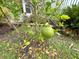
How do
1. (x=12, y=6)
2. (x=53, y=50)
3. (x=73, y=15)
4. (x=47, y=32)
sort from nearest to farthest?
(x=47, y=32), (x=12, y=6), (x=53, y=50), (x=73, y=15)

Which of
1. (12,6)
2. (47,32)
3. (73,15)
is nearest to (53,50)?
(73,15)

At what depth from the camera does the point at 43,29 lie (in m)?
0.94

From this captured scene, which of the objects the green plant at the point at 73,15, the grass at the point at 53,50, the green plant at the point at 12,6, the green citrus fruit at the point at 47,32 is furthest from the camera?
the green plant at the point at 73,15

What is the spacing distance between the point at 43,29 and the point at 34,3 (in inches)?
4.8

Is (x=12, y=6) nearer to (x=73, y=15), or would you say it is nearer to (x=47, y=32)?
(x=47, y=32)

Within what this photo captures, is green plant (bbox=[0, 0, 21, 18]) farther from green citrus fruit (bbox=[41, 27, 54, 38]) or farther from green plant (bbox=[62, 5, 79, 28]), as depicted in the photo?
green plant (bbox=[62, 5, 79, 28])

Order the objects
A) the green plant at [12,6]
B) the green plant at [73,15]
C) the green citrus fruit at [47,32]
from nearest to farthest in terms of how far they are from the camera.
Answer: the green citrus fruit at [47,32] → the green plant at [12,6] → the green plant at [73,15]

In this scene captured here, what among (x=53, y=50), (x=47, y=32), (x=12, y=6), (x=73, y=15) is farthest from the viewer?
(x=73, y=15)

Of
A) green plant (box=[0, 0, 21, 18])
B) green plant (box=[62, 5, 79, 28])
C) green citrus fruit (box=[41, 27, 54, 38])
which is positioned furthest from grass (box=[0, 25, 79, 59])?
green citrus fruit (box=[41, 27, 54, 38])

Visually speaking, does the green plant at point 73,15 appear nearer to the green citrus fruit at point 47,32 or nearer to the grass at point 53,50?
the grass at point 53,50

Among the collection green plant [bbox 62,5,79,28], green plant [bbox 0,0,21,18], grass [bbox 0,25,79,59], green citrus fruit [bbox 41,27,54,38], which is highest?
green plant [bbox 0,0,21,18]

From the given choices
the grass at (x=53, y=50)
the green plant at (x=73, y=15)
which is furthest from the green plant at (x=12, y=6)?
the green plant at (x=73, y=15)

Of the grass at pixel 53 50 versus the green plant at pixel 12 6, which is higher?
the green plant at pixel 12 6

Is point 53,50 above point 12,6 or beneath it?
beneath
